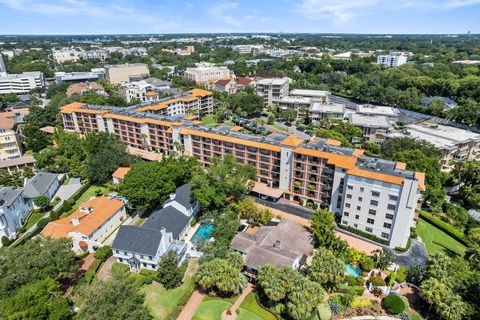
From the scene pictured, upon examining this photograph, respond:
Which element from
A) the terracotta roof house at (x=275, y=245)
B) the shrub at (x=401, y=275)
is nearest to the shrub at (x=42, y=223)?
the terracotta roof house at (x=275, y=245)

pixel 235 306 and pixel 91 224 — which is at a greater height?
pixel 91 224

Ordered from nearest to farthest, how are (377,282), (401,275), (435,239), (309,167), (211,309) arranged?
1. (211,309)
2. (377,282)
3. (401,275)
4. (435,239)
5. (309,167)

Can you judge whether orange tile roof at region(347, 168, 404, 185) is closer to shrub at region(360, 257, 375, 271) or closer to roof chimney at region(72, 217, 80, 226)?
shrub at region(360, 257, 375, 271)

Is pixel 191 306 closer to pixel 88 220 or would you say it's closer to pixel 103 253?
pixel 103 253

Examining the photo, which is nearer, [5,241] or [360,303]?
[360,303]

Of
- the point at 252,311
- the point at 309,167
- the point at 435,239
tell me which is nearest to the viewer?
the point at 252,311

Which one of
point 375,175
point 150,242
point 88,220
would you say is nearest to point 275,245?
point 150,242

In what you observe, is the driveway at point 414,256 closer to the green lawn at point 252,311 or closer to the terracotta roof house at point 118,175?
the green lawn at point 252,311
